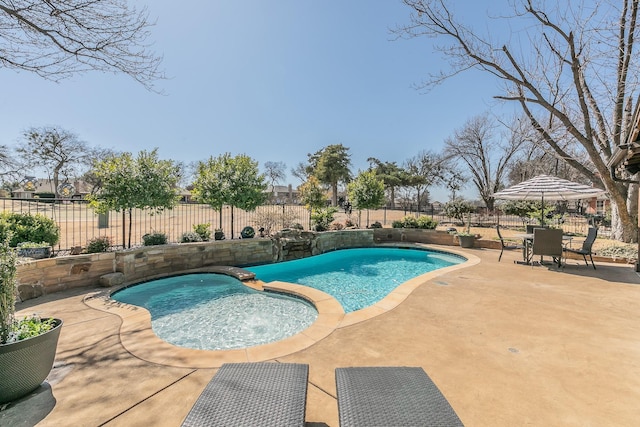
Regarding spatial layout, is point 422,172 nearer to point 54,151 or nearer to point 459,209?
point 459,209

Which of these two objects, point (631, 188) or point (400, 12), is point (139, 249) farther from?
point (631, 188)

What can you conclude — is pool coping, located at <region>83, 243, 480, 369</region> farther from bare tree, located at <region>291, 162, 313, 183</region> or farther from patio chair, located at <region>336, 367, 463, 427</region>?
bare tree, located at <region>291, 162, 313, 183</region>

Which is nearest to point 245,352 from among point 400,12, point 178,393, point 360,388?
point 178,393

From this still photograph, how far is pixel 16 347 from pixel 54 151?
42.8 meters

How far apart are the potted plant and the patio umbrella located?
8468 millimetres

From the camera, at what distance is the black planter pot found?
6.71ft

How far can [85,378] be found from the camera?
97.5 inches

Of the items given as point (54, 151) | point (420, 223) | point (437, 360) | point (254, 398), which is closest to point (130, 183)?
point (254, 398)

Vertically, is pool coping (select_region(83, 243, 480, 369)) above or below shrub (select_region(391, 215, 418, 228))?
below

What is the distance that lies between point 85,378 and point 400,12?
11547 mm

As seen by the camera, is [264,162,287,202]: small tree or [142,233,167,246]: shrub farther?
[264,162,287,202]: small tree

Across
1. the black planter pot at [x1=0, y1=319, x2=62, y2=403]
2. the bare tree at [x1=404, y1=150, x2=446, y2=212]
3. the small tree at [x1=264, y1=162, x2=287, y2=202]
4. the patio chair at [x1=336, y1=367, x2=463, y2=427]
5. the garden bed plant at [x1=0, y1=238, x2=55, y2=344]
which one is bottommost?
the black planter pot at [x1=0, y1=319, x2=62, y2=403]

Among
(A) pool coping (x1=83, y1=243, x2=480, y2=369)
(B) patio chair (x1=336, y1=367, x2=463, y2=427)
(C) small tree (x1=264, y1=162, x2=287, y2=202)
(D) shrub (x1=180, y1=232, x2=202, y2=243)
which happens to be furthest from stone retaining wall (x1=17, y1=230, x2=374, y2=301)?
(C) small tree (x1=264, y1=162, x2=287, y2=202)

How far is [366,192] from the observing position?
1177 cm
